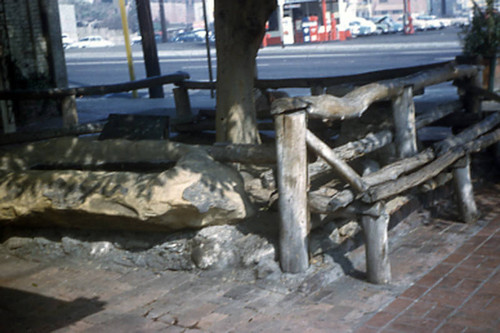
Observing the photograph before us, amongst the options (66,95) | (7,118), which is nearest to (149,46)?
(7,118)

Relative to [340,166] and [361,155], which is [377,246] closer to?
[340,166]

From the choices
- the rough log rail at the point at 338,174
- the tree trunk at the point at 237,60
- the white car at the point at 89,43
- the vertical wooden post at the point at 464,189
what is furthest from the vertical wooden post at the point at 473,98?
the white car at the point at 89,43

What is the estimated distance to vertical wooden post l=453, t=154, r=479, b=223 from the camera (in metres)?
6.93

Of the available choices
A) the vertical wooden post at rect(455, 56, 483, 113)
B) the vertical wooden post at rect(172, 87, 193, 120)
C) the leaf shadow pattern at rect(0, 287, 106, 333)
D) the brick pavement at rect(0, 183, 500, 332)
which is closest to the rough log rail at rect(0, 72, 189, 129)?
the vertical wooden post at rect(172, 87, 193, 120)

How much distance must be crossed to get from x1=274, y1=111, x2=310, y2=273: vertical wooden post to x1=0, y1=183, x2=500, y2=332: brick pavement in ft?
0.89

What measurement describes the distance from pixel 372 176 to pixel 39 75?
425 inches

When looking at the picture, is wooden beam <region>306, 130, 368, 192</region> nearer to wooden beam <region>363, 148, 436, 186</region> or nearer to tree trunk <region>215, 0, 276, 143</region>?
wooden beam <region>363, 148, 436, 186</region>

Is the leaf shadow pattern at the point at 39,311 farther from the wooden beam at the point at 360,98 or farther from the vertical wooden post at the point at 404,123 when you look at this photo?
the vertical wooden post at the point at 404,123

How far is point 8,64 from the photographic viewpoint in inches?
569

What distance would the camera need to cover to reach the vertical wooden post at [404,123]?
688cm

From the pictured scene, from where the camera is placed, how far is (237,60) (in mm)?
7453

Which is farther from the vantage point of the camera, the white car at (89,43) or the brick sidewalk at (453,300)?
the white car at (89,43)

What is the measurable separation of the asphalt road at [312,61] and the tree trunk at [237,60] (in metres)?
13.7

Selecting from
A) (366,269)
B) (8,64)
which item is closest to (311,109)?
(366,269)
